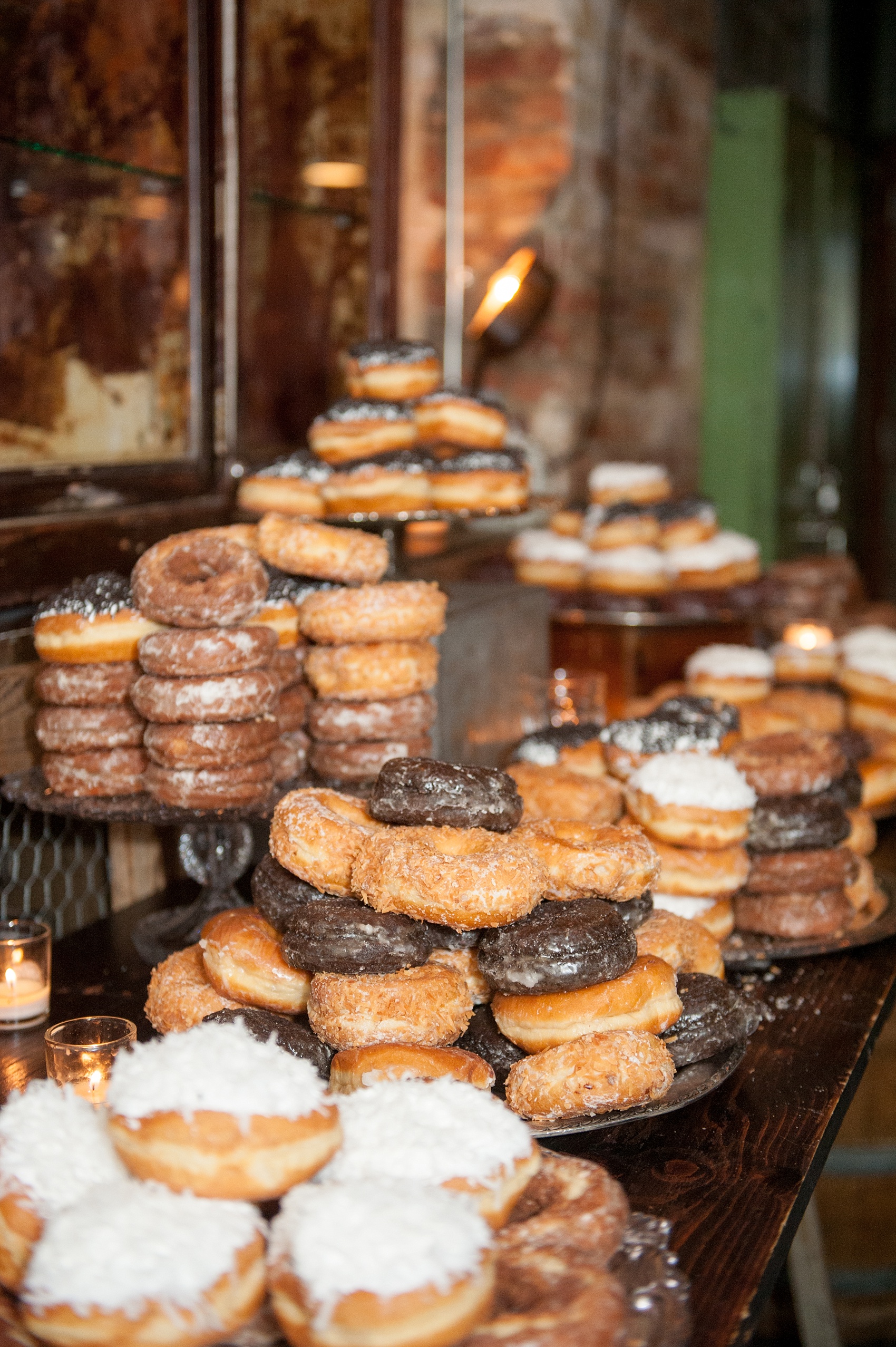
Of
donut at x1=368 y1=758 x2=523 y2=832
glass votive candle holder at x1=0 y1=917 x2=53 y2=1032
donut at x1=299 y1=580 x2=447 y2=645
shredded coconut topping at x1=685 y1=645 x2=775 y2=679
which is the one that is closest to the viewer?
donut at x1=368 y1=758 x2=523 y2=832

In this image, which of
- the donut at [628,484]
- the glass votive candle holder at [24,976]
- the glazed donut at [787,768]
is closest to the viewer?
the glass votive candle holder at [24,976]

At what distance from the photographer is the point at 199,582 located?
2.11m

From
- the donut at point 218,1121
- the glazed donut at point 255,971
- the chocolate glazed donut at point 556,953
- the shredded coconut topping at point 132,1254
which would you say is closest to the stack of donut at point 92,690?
the glazed donut at point 255,971

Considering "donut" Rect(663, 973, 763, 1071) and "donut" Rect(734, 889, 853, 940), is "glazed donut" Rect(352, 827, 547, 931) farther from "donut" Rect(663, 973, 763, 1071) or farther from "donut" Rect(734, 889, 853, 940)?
"donut" Rect(734, 889, 853, 940)

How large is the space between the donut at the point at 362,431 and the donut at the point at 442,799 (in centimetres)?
115

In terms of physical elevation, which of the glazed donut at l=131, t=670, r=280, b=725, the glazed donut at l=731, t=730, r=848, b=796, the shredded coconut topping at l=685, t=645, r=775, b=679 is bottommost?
the glazed donut at l=731, t=730, r=848, b=796

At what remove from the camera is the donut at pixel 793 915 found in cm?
230

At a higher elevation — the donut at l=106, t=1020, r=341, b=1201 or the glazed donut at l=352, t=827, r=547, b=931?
the glazed donut at l=352, t=827, r=547, b=931

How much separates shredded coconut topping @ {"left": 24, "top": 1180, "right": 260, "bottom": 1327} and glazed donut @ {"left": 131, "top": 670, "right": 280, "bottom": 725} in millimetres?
1012

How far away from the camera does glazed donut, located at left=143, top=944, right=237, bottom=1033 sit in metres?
1.74

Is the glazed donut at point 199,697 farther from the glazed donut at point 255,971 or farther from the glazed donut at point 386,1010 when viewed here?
the glazed donut at point 386,1010

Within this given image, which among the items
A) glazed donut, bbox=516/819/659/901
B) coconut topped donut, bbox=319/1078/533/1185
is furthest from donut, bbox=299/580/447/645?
coconut topped donut, bbox=319/1078/533/1185

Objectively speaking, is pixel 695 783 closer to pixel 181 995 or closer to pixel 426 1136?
pixel 181 995

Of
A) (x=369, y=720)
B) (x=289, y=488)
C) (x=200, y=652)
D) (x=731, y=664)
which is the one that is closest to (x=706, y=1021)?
(x=369, y=720)
